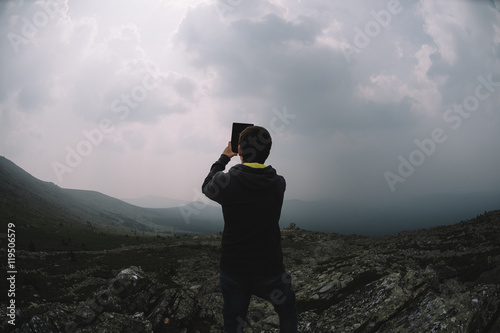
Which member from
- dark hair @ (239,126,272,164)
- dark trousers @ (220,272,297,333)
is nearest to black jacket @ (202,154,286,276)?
dark trousers @ (220,272,297,333)

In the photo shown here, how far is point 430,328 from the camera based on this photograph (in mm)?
6098

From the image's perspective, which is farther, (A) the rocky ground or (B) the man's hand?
(A) the rocky ground

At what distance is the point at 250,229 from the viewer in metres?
3.76

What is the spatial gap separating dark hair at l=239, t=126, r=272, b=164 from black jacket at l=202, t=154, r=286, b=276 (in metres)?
0.27

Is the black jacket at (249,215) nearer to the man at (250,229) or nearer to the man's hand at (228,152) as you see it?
the man at (250,229)

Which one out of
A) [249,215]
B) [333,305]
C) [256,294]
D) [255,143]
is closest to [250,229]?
[249,215]

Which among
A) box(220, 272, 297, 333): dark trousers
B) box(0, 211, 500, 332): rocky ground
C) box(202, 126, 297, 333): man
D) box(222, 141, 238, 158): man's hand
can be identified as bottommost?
box(0, 211, 500, 332): rocky ground

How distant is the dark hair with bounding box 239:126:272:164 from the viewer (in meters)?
3.94

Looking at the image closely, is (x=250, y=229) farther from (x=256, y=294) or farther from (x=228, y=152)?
(x=228, y=152)

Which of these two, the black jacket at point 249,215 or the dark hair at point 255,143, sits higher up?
the dark hair at point 255,143

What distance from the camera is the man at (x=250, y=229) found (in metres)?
3.71

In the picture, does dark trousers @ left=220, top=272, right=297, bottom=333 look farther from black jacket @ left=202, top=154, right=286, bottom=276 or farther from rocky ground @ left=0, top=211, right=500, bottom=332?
rocky ground @ left=0, top=211, right=500, bottom=332

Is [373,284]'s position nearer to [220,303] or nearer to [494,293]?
[494,293]

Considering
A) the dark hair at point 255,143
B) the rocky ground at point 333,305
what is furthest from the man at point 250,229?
the rocky ground at point 333,305
